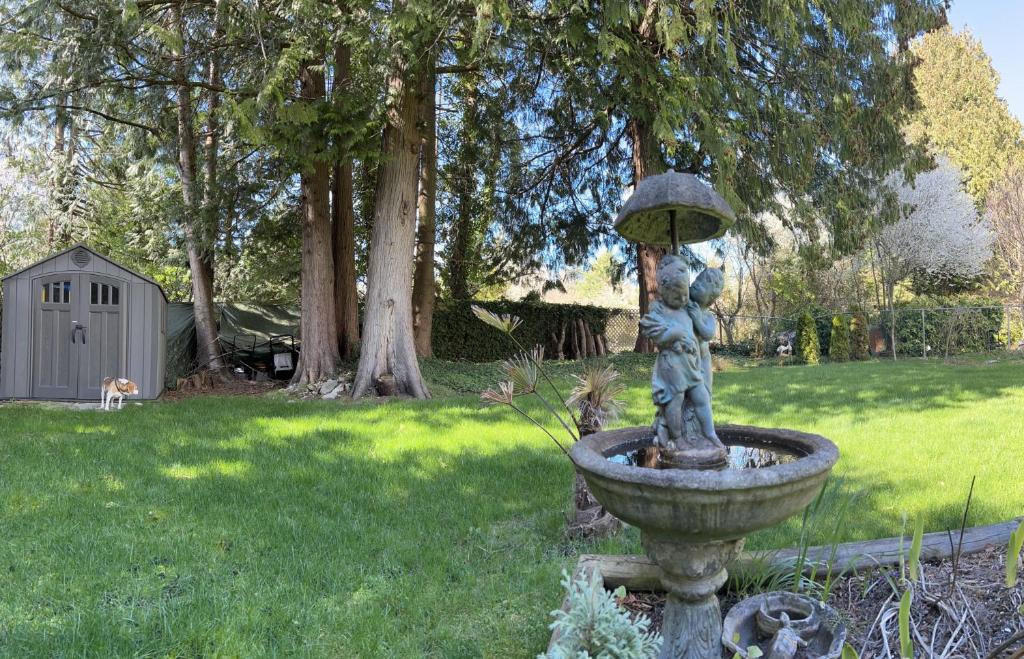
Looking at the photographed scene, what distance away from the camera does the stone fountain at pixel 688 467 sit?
189 centimetres

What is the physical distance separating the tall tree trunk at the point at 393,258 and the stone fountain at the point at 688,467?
21.3 ft

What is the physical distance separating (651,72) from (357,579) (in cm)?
662

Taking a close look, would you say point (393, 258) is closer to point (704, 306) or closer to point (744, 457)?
point (704, 306)

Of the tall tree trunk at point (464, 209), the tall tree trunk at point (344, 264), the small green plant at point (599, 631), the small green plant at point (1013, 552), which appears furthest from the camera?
the tall tree trunk at point (464, 209)

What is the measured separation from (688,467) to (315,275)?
8.63 meters

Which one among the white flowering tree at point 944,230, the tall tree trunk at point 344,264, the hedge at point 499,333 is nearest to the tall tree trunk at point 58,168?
the tall tree trunk at point 344,264

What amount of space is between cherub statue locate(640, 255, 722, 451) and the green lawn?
912mm

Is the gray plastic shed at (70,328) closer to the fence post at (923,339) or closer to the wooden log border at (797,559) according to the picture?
the wooden log border at (797,559)

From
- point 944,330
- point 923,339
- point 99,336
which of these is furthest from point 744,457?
point 944,330

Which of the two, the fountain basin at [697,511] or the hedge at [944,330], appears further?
the hedge at [944,330]

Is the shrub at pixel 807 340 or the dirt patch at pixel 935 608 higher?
the shrub at pixel 807 340

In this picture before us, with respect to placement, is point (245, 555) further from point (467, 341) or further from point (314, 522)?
point (467, 341)

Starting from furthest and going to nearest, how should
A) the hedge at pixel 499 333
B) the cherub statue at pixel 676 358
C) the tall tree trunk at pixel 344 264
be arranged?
the hedge at pixel 499 333 < the tall tree trunk at pixel 344 264 < the cherub statue at pixel 676 358

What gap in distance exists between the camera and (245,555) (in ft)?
10.6
